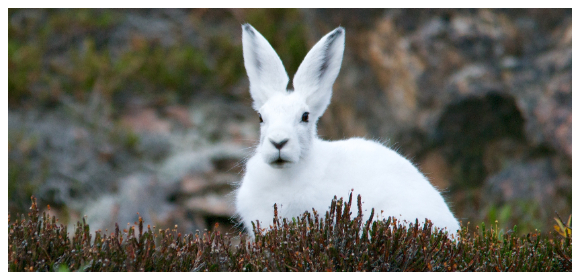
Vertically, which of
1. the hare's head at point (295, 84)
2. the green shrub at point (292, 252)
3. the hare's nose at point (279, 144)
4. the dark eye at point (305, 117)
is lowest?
the green shrub at point (292, 252)

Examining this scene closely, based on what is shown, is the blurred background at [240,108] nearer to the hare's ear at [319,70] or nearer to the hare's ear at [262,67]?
the hare's ear at [319,70]

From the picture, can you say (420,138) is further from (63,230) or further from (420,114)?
(63,230)

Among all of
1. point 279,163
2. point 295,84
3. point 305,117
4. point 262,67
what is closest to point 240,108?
point 262,67

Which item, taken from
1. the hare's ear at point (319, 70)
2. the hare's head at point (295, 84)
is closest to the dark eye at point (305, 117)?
the hare's head at point (295, 84)

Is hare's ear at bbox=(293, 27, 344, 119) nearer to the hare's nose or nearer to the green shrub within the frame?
the hare's nose

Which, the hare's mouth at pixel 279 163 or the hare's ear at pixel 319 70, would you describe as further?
the hare's ear at pixel 319 70

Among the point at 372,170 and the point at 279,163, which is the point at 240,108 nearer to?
the point at 372,170

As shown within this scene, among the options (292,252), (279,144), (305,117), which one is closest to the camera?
(292,252)
